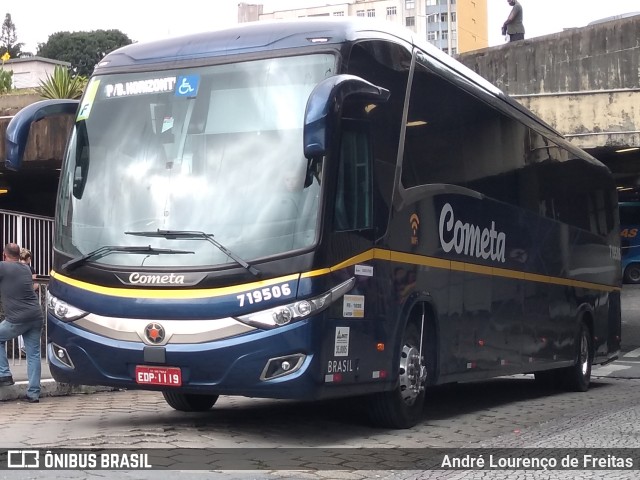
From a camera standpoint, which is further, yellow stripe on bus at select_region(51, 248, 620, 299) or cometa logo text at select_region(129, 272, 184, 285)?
cometa logo text at select_region(129, 272, 184, 285)

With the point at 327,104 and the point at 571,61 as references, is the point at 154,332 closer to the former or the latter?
the point at 327,104

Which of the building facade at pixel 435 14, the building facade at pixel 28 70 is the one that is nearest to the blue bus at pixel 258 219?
the building facade at pixel 28 70

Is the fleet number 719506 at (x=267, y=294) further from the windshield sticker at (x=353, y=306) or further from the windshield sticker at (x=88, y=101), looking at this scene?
the windshield sticker at (x=88, y=101)

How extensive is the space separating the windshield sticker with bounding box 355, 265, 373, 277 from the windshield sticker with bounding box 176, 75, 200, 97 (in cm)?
203

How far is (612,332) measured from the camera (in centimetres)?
1873

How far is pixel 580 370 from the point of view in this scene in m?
16.5

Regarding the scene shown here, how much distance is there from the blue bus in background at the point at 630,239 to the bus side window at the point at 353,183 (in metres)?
32.2

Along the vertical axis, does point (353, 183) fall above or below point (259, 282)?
above

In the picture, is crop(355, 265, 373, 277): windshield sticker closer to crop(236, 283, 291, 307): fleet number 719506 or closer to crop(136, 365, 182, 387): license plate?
crop(236, 283, 291, 307): fleet number 719506

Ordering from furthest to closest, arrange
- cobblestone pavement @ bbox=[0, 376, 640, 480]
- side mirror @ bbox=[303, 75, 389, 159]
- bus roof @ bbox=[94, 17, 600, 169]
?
bus roof @ bbox=[94, 17, 600, 169], cobblestone pavement @ bbox=[0, 376, 640, 480], side mirror @ bbox=[303, 75, 389, 159]

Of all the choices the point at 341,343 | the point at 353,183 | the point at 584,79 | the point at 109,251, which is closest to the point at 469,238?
the point at 353,183

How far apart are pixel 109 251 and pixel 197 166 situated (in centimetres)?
101

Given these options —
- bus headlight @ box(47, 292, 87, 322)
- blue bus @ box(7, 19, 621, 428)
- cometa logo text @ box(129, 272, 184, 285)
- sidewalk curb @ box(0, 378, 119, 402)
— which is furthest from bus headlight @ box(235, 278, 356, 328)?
sidewalk curb @ box(0, 378, 119, 402)

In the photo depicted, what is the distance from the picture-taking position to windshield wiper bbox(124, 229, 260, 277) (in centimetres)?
802
